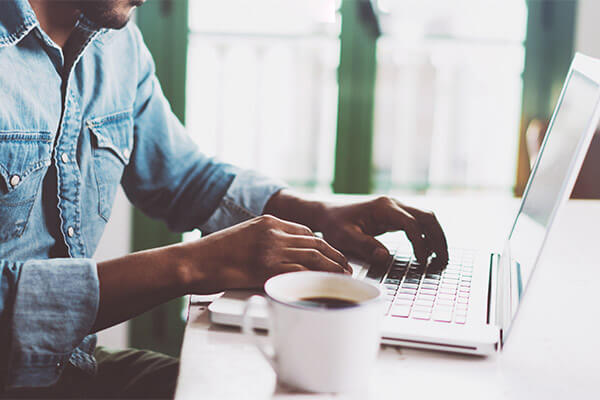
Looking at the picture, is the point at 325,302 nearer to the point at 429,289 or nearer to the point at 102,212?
the point at 429,289

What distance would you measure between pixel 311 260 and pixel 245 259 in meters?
0.07

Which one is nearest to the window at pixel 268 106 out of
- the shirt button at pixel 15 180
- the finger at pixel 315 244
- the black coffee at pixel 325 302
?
the shirt button at pixel 15 180

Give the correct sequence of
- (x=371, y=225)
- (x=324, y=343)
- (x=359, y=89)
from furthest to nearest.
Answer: (x=359, y=89)
(x=371, y=225)
(x=324, y=343)

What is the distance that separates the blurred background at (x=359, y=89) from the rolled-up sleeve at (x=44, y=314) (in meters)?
1.44

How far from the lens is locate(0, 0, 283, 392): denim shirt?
64 centimetres

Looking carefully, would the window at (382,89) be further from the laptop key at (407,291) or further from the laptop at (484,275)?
the laptop key at (407,291)

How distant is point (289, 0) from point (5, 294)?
70.5 inches

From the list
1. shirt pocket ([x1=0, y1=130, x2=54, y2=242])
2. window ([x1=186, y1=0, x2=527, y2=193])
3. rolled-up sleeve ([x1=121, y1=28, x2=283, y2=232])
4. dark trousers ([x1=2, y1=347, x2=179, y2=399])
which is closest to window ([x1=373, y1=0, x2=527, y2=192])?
window ([x1=186, y1=0, x2=527, y2=193])

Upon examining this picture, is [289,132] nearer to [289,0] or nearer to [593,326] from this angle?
[289,0]

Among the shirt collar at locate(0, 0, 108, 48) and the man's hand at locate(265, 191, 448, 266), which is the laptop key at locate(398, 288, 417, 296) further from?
the shirt collar at locate(0, 0, 108, 48)

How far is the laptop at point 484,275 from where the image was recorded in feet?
1.91

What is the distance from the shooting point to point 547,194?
768 mm

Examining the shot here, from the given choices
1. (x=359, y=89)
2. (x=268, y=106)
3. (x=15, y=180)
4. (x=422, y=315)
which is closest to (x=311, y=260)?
(x=422, y=315)

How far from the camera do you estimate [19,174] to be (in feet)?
2.74
